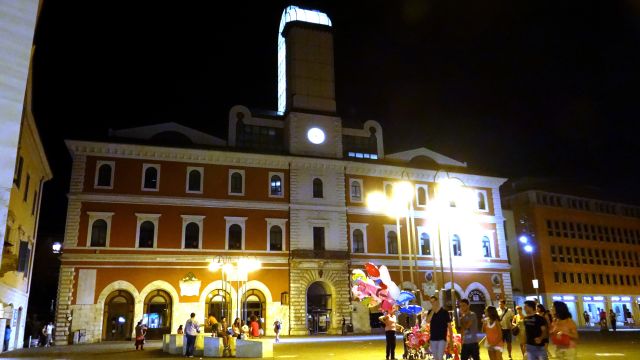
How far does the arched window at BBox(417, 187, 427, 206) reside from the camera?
127 ft

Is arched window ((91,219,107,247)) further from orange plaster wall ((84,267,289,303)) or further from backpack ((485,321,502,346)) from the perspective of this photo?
backpack ((485,321,502,346))

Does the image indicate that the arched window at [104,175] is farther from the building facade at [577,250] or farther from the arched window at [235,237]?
the building facade at [577,250]

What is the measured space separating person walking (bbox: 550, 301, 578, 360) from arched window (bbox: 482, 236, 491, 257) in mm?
32238

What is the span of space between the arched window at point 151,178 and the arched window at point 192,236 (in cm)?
335

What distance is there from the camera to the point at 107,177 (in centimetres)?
3120

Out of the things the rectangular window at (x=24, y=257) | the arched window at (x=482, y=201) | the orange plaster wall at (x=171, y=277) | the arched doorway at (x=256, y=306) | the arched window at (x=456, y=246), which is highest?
the arched window at (x=482, y=201)

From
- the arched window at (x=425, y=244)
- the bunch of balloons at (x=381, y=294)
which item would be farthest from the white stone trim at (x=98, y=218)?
the arched window at (x=425, y=244)

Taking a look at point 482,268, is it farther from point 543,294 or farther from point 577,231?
point 577,231

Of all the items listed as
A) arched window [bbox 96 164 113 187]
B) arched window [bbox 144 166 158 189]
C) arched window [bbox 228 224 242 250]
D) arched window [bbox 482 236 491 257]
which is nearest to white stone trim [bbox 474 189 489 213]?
arched window [bbox 482 236 491 257]

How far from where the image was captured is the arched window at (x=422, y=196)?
127ft

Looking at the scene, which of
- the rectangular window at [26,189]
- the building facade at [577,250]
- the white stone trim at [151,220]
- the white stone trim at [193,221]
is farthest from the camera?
the building facade at [577,250]

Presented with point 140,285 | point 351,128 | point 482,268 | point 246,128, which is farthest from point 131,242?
point 482,268

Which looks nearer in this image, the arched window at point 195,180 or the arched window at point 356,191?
the arched window at point 195,180

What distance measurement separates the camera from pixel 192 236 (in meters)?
32.1
